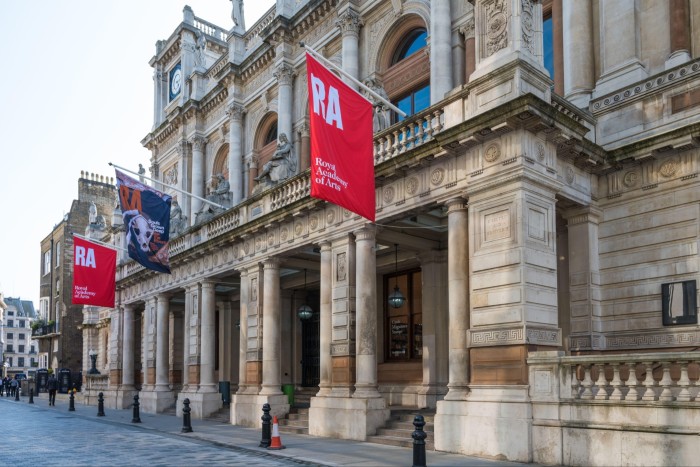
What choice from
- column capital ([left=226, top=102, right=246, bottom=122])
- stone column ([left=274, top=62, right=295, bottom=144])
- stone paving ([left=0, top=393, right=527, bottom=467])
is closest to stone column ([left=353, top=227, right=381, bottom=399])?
stone paving ([left=0, top=393, right=527, bottom=467])

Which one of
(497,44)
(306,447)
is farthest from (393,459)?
(497,44)

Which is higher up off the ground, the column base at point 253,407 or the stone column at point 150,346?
the stone column at point 150,346

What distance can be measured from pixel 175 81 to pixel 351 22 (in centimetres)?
1737

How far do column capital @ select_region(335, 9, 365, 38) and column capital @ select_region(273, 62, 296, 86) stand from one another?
13.8ft

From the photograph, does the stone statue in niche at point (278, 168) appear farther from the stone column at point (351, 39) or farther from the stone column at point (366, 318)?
the stone column at point (366, 318)

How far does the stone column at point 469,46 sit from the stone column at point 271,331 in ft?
26.5

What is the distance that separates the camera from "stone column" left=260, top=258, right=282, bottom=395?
21578 millimetres

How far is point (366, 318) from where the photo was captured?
57.2ft

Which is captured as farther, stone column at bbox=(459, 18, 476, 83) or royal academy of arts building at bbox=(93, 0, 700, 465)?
stone column at bbox=(459, 18, 476, 83)

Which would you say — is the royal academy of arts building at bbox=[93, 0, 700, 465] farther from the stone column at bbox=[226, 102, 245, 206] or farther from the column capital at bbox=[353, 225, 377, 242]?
the stone column at bbox=[226, 102, 245, 206]

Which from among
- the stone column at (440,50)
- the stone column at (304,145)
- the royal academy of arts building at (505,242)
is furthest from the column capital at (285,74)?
the stone column at (440,50)

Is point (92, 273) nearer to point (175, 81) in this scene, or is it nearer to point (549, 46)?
point (175, 81)

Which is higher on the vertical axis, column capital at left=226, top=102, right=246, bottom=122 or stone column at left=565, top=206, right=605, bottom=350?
column capital at left=226, top=102, right=246, bottom=122

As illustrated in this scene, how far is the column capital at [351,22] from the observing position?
24375 mm
